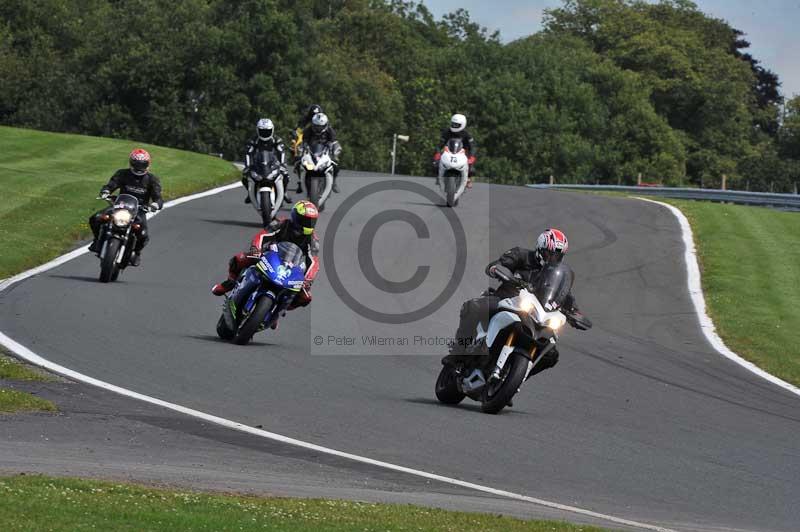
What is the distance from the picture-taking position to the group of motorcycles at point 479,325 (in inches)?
472

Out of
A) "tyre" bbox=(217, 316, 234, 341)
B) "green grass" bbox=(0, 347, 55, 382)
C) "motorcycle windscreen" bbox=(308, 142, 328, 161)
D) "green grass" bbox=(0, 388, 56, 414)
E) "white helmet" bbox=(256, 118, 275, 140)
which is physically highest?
"white helmet" bbox=(256, 118, 275, 140)

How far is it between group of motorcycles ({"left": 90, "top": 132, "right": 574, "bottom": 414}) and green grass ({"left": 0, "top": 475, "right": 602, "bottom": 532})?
3.80m

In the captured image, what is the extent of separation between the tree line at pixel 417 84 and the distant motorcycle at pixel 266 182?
46095 mm

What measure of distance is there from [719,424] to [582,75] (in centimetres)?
8811

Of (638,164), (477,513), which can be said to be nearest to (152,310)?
(477,513)

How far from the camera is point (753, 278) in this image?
2395 centimetres

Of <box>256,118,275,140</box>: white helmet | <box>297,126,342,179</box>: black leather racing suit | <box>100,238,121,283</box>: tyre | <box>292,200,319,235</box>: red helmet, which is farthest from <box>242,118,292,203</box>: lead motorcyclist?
<box>292,200,319,235</box>: red helmet

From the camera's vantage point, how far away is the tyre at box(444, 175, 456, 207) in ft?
102

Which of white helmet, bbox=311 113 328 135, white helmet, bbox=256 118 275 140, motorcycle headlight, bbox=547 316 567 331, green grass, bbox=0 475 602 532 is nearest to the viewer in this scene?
green grass, bbox=0 475 602 532

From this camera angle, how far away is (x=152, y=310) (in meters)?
17.5

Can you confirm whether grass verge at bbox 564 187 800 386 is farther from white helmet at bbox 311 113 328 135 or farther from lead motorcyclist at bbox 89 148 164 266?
lead motorcyclist at bbox 89 148 164 266

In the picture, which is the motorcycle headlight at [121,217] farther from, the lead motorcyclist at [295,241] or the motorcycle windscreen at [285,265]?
the motorcycle windscreen at [285,265]

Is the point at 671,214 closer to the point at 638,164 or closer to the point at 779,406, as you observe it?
the point at 779,406

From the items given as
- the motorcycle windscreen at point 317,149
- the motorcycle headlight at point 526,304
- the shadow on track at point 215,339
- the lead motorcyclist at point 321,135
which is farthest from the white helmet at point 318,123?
the motorcycle headlight at point 526,304
